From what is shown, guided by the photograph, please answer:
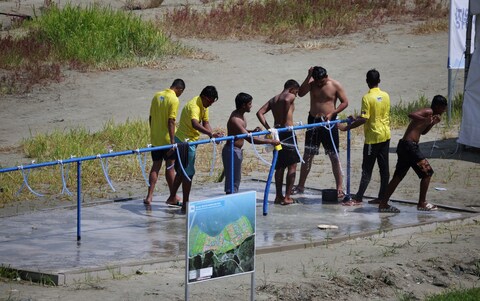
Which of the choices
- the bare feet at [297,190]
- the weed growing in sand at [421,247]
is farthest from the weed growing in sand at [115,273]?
the bare feet at [297,190]

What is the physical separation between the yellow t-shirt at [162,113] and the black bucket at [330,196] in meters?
2.26

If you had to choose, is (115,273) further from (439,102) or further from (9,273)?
(439,102)

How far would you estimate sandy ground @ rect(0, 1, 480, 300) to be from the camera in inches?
442

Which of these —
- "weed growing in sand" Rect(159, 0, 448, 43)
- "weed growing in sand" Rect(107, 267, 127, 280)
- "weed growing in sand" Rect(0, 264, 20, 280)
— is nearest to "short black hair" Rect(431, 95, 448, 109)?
"weed growing in sand" Rect(107, 267, 127, 280)

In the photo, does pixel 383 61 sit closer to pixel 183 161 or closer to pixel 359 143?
pixel 359 143

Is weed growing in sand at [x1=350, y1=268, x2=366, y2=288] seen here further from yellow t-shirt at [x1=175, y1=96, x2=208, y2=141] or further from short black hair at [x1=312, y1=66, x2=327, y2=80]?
short black hair at [x1=312, y1=66, x2=327, y2=80]

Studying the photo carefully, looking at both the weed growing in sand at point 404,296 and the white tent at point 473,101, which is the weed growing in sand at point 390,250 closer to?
the weed growing in sand at point 404,296

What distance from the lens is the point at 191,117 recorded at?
1474 cm

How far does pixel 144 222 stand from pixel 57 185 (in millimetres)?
2516

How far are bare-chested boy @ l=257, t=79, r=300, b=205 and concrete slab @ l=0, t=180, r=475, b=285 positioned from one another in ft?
0.76

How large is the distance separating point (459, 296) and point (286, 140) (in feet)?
15.9

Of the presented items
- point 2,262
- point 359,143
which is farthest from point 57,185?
point 359,143

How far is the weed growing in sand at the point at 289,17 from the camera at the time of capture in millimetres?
28641

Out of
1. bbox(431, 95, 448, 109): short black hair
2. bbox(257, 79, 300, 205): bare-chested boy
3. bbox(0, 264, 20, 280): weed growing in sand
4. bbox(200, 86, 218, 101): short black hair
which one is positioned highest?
bbox(200, 86, 218, 101): short black hair
